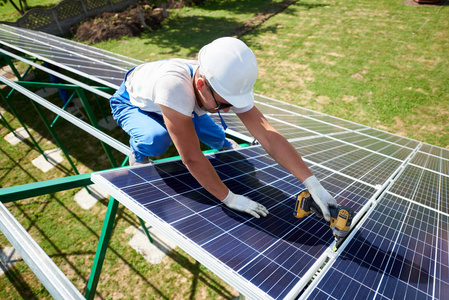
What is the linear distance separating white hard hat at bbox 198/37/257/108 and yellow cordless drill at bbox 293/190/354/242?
1.18 m

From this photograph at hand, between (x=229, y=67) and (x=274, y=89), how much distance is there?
29.6ft

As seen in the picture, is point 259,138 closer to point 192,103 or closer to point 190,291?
point 192,103

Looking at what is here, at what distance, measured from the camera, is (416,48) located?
503 inches

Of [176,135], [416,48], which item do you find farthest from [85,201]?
[416,48]

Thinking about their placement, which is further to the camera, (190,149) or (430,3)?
(430,3)

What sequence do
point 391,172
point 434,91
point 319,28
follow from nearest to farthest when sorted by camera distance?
point 391,172 → point 434,91 → point 319,28

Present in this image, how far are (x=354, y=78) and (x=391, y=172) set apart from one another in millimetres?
8405

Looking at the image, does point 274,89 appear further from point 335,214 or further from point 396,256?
point 396,256

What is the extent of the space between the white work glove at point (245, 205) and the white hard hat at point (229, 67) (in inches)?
39.0

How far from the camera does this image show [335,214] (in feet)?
7.18

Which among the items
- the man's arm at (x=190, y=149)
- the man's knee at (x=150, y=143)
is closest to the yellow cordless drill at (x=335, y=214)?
the man's arm at (x=190, y=149)

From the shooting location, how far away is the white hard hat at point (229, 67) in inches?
89.9

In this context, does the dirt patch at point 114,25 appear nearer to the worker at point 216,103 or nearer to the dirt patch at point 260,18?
the dirt patch at point 260,18

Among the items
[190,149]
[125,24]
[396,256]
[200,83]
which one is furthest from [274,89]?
[125,24]
